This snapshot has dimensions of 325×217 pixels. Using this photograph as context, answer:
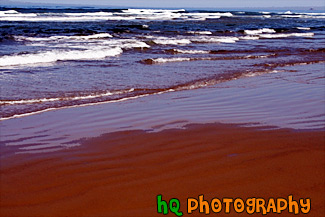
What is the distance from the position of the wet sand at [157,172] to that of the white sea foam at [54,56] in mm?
8693

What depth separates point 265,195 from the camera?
11.3ft

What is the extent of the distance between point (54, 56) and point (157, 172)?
10910 millimetres

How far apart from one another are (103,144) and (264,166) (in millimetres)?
1893

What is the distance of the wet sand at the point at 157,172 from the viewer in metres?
3.35

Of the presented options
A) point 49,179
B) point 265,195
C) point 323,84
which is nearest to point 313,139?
point 265,195

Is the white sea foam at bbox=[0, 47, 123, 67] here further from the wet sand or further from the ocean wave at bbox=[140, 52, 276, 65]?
the wet sand

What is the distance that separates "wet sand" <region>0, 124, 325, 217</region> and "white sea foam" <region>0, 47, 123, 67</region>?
8693 mm

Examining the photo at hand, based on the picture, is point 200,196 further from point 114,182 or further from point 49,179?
point 49,179

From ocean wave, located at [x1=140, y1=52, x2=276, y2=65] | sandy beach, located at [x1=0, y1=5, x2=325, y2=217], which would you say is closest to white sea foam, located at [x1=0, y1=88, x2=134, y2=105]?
sandy beach, located at [x1=0, y1=5, x2=325, y2=217]

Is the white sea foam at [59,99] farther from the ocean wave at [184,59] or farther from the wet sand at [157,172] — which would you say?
the ocean wave at [184,59]

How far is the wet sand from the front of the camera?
3.35 meters

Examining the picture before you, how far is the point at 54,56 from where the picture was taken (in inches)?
549

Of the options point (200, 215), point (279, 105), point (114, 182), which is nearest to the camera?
point (200, 215)

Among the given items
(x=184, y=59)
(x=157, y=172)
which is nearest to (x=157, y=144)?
(x=157, y=172)
